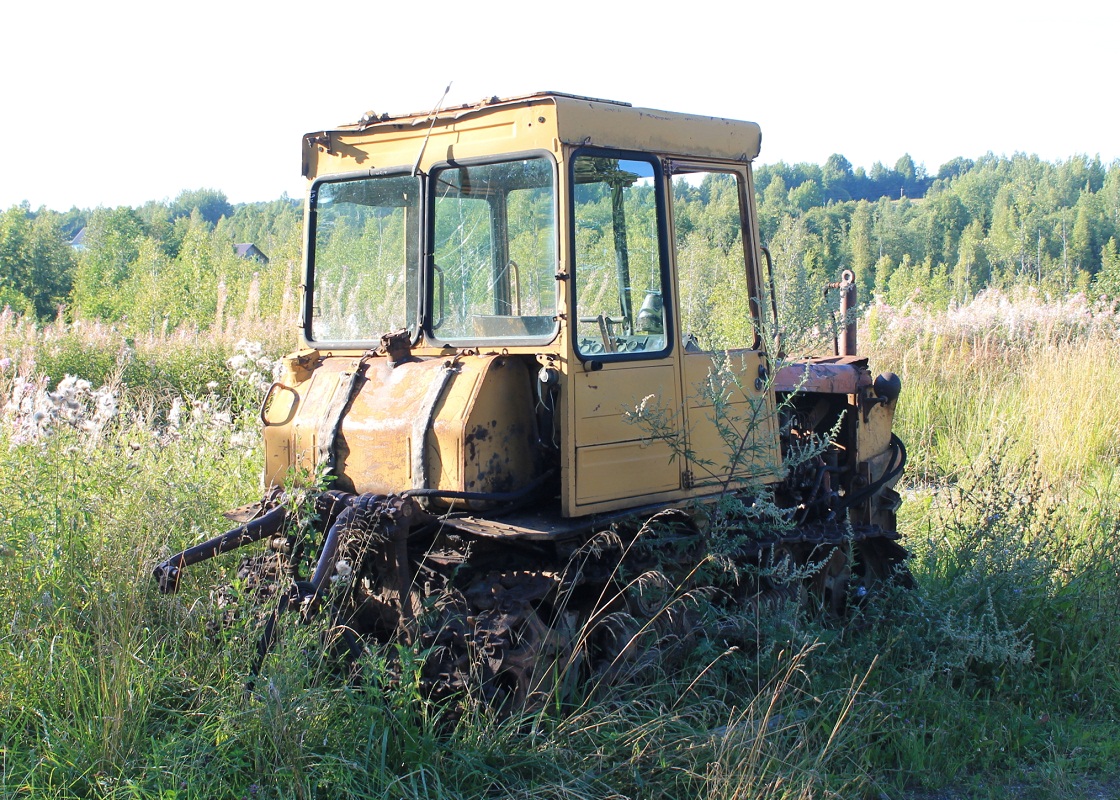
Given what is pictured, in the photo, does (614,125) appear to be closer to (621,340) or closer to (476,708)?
(621,340)

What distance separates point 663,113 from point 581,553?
209cm

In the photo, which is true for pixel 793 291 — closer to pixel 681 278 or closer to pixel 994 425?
pixel 681 278

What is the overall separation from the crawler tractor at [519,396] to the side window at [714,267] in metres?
0.02

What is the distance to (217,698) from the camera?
153 inches

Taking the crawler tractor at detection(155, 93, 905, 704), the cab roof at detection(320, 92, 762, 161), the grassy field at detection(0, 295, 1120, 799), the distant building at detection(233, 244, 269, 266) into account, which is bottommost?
the grassy field at detection(0, 295, 1120, 799)

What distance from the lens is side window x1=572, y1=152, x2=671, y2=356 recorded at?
457 cm

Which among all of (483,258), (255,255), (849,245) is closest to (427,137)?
(483,258)

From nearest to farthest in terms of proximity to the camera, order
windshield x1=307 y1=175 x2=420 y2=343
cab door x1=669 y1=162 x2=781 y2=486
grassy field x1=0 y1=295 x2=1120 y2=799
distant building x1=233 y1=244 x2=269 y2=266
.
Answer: grassy field x1=0 y1=295 x2=1120 y2=799 < cab door x1=669 y1=162 x2=781 y2=486 < windshield x1=307 y1=175 x2=420 y2=343 < distant building x1=233 y1=244 x2=269 y2=266

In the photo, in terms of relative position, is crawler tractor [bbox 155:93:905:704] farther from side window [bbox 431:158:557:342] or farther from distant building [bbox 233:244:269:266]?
distant building [bbox 233:244:269:266]

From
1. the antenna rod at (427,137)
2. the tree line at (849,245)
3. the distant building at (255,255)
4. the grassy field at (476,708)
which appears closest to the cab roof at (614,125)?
the antenna rod at (427,137)

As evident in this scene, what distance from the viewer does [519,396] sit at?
4.43 m

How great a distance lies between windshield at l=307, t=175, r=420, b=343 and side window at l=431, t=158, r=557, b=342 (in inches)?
6.4

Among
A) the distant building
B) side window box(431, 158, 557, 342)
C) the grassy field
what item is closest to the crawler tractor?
side window box(431, 158, 557, 342)

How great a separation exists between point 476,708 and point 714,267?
8.40 feet
